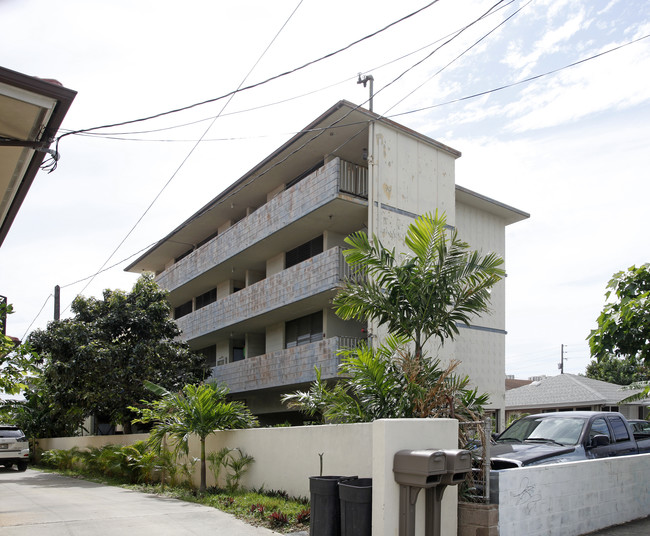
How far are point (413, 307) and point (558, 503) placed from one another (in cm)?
366

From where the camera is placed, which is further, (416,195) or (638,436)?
(416,195)

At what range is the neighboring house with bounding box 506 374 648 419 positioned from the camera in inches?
1195

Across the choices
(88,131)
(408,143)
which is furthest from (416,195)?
(88,131)

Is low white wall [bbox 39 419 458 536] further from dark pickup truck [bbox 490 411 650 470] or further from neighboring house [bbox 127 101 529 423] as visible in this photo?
neighboring house [bbox 127 101 529 423]

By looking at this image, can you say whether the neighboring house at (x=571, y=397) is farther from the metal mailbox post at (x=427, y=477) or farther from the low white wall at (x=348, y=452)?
the metal mailbox post at (x=427, y=477)

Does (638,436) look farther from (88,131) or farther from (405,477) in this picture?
(88,131)

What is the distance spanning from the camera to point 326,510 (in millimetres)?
8352

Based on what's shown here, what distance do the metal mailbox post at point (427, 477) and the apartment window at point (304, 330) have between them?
47.7 feet

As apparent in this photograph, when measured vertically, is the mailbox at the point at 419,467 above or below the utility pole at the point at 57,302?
below

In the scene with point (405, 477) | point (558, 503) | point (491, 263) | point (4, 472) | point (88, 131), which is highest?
point (88, 131)

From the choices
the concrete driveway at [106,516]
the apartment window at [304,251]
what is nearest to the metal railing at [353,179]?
the apartment window at [304,251]

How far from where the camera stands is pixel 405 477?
7.61 metres

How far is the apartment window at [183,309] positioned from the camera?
35.1m

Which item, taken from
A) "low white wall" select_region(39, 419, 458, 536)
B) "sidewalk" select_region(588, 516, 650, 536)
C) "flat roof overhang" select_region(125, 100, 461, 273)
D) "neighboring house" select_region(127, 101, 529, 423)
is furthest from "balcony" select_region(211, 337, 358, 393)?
"sidewalk" select_region(588, 516, 650, 536)
